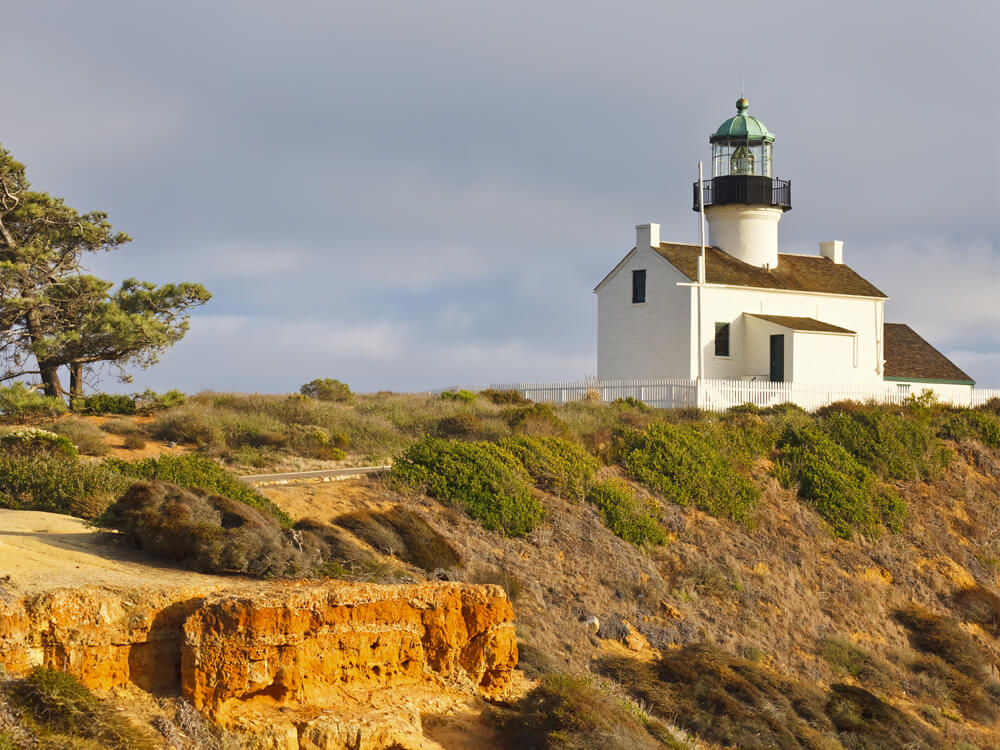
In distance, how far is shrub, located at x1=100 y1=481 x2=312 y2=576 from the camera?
11570 mm

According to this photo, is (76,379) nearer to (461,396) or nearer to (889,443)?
(461,396)

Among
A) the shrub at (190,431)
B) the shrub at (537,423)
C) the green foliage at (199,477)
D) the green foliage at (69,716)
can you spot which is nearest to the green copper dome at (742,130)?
the shrub at (537,423)

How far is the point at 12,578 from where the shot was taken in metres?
9.58

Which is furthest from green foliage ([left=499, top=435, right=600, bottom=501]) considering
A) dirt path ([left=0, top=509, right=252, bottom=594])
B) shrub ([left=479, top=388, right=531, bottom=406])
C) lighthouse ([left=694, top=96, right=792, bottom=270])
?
lighthouse ([left=694, top=96, right=792, bottom=270])

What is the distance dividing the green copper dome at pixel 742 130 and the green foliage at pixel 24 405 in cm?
2284

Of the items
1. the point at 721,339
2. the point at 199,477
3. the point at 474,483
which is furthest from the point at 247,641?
the point at 721,339

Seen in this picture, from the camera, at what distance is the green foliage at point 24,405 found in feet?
79.8

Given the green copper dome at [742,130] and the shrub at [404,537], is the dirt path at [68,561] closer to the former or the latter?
the shrub at [404,537]

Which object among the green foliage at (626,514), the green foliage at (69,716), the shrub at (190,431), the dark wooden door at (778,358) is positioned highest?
the dark wooden door at (778,358)

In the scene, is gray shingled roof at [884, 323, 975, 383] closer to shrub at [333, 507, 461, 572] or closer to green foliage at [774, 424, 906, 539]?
green foliage at [774, 424, 906, 539]

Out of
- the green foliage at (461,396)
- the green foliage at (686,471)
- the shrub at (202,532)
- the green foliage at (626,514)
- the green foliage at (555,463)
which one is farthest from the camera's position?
the green foliage at (461,396)

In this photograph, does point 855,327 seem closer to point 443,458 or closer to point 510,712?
point 443,458

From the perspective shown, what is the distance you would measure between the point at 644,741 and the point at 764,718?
3.62 metres

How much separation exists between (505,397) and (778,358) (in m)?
8.40
